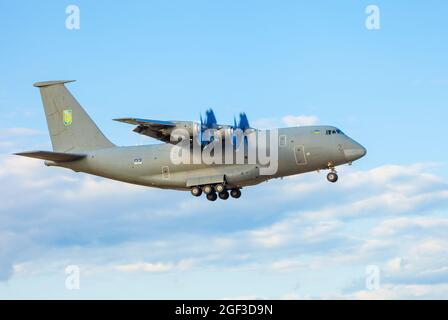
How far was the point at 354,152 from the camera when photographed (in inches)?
1924

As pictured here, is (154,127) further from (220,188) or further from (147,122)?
(220,188)

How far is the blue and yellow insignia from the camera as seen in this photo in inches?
2213

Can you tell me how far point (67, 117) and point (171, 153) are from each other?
8.86 metres

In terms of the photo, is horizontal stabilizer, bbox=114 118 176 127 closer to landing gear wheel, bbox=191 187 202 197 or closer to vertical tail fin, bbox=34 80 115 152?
landing gear wheel, bbox=191 187 202 197

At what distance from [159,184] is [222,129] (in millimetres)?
6004

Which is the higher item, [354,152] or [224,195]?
[354,152]

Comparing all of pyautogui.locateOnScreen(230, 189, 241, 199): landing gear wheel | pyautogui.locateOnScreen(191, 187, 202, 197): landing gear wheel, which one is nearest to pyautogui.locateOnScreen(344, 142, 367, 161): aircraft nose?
pyautogui.locateOnScreen(230, 189, 241, 199): landing gear wheel

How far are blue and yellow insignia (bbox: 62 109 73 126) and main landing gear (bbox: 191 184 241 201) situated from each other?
10.1m

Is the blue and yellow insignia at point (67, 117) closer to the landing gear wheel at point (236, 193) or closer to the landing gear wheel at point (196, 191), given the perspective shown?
the landing gear wheel at point (196, 191)

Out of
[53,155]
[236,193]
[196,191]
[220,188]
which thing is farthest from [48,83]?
[236,193]
